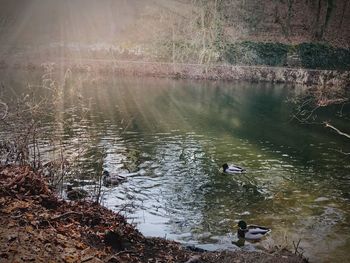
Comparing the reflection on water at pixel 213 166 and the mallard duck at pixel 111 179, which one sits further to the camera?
the mallard duck at pixel 111 179

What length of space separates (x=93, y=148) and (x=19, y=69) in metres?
34.2

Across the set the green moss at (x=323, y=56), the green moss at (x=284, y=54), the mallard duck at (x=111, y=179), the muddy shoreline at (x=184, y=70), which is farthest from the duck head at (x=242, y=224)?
the green moss at (x=323, y=56)

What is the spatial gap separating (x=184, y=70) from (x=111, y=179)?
128 ft

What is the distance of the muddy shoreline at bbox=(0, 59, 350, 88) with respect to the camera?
50.6 meters

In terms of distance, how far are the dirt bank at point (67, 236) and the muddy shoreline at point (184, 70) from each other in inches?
1676

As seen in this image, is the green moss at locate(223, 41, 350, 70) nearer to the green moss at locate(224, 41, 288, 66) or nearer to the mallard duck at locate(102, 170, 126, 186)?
the green moss at locate(224, 41, 288, 66)

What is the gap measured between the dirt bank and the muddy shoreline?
1676 inches

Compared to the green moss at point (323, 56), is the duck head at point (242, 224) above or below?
below

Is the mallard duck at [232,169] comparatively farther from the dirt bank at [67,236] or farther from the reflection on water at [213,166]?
the dirt bank at [67,236]

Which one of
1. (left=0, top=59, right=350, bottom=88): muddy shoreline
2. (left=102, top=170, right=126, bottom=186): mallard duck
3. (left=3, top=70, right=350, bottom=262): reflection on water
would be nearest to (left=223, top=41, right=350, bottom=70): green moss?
(left=0, top=59, right=350, bottom=88): muddy shoreline

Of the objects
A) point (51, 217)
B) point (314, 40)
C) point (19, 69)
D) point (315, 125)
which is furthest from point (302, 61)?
point (51, 217)

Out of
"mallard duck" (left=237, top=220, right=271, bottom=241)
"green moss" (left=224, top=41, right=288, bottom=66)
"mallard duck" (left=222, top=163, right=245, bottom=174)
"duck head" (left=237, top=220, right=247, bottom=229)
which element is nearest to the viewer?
"mallard duck" (left=237, top=220, right=271, bottom=241)

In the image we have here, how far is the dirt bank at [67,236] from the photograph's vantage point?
21.2 feet

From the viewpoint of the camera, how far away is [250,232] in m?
10.8
